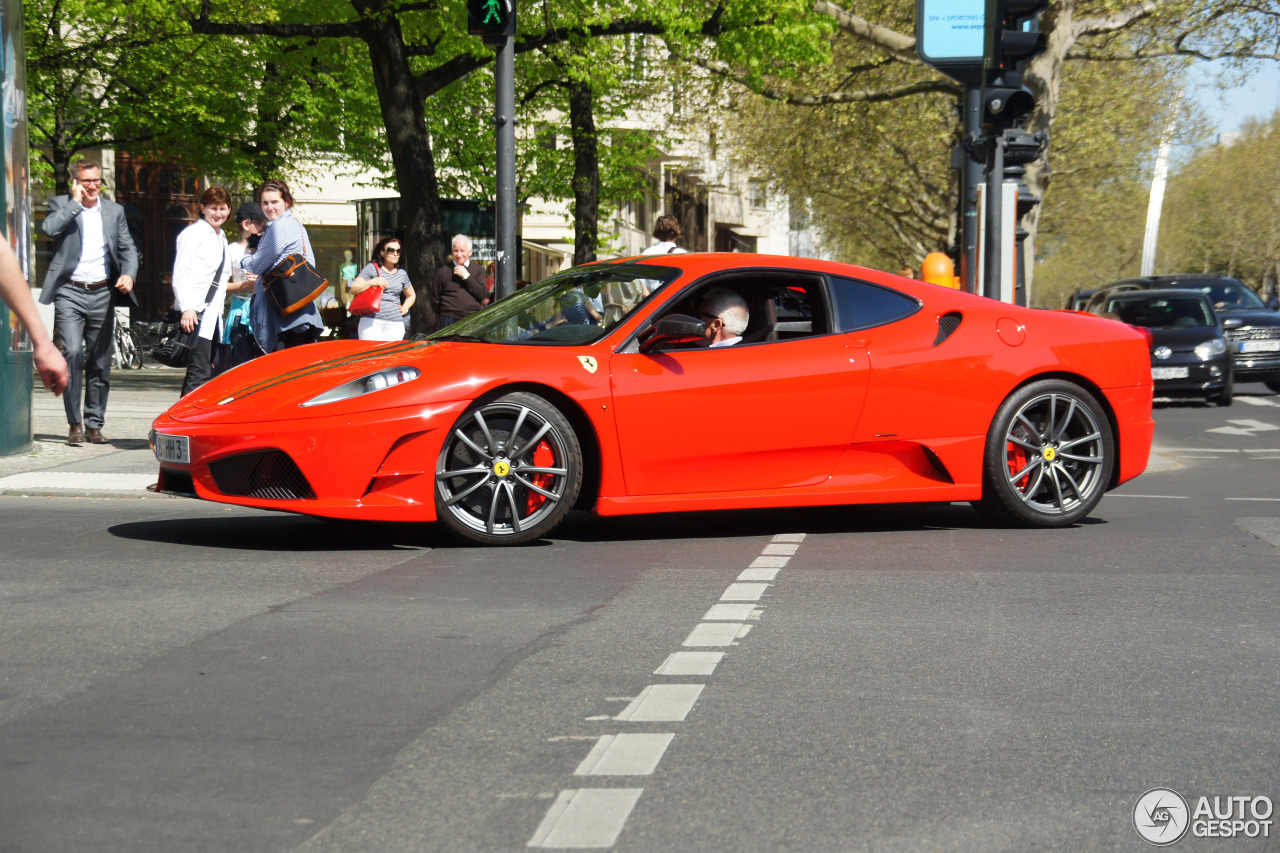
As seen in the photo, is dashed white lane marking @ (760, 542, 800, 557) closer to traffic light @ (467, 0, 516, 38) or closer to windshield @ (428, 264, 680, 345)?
windshield @ (428, 264, 680, 345)

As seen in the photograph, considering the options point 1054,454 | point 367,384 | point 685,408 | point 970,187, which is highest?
point 970,187

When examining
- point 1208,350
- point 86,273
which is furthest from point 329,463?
point 1208,350

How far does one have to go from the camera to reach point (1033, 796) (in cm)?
350

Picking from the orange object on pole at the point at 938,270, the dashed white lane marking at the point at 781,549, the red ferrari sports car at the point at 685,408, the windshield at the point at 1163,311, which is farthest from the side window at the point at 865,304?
the windshield at the point at 1163,311

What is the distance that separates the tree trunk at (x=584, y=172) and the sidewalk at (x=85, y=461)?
10.3 metres

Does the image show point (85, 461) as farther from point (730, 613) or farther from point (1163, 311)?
point (1163, 311)

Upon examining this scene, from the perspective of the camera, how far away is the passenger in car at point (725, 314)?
25.7 ft

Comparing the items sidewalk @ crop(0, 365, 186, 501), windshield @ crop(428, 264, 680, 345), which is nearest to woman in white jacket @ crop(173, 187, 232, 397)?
sidewalk @ crop(0, 365, 186, 501)

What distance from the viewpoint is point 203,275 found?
11492 mm

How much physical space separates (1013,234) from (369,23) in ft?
31.4

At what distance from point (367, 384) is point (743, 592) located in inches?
78.0

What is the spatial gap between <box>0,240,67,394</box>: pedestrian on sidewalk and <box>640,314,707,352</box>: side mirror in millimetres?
4042

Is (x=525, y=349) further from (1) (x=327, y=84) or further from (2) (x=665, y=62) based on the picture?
(1) (x=327, y=84)

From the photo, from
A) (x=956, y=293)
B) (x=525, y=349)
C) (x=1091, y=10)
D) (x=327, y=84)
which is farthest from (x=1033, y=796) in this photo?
(x=327, y=84)
